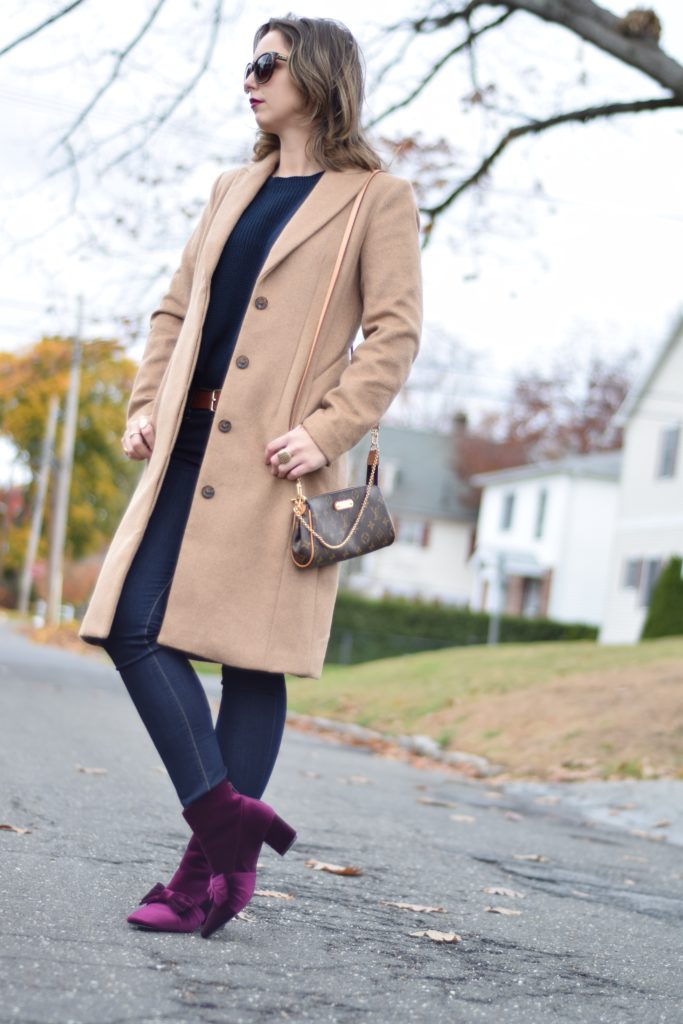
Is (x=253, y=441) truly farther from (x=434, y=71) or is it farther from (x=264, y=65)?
(x=434, y=71)

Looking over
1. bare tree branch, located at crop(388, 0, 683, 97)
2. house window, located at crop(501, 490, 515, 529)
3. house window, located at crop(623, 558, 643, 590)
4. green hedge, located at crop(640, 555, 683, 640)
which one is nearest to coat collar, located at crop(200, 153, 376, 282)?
bare tree branch, located at crop(388, 0, 683, 97)

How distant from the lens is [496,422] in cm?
5981

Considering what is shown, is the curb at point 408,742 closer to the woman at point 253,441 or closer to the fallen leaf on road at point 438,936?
the fallen leaf on road at point 438,936

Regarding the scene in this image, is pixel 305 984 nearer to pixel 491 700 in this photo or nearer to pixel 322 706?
pixel 491 700

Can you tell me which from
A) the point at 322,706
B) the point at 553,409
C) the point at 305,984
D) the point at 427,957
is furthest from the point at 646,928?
the point at 553,409

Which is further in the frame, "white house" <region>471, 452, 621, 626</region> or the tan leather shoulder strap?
"white house" <region>471, 452, 621, 626</region>

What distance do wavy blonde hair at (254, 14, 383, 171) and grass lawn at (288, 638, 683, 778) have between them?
6.99 m

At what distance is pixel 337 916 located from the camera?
380 cm

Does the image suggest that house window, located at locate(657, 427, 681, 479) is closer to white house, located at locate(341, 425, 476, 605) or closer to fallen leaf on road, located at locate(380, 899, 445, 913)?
white house, located at locate(341, 425, 476, 605)

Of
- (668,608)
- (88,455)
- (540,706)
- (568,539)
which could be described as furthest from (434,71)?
(88,455)

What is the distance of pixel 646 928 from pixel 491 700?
28.8 feet

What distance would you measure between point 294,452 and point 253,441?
0.11 metres

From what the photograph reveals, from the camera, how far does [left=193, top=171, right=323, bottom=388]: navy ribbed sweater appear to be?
3.34 m

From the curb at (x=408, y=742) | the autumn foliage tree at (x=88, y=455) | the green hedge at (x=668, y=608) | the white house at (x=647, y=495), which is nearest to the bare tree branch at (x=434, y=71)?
the curb at (x=408, y=742)
